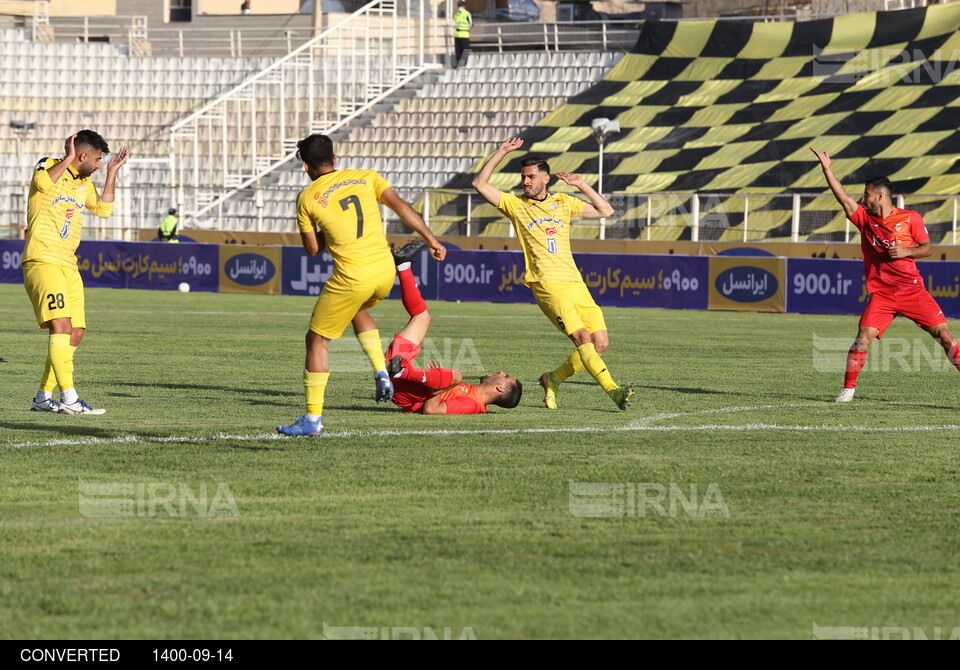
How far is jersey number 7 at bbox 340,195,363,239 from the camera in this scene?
376 inches

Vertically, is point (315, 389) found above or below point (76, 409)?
above

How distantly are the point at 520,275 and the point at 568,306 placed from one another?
61.0 feet

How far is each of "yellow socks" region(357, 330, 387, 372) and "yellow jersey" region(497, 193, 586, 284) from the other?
2254mm

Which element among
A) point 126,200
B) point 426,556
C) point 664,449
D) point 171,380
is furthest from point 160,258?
point 426,556

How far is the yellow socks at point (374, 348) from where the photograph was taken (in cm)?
1000

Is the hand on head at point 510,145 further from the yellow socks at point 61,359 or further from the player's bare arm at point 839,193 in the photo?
the yellow socks at point 61,359

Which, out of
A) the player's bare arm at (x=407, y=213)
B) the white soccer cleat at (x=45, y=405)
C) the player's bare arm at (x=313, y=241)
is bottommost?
the white soccer cleat at (x=45, y=405)

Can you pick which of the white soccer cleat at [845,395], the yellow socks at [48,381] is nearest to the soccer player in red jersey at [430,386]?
the yellow socks at [48,381]

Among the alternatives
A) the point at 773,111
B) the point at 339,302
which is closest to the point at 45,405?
the point at 339,302

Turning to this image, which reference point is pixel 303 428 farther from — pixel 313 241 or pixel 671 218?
pixel 671 218

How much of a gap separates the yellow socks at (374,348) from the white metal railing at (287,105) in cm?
3540

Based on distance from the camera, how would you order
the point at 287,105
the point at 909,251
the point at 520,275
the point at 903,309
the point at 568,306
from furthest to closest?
the point at 287,105 → the point at 520,275 → the point at 903,309 → the point at 909,251 → the point at 568,306

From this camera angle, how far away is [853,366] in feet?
42.5
